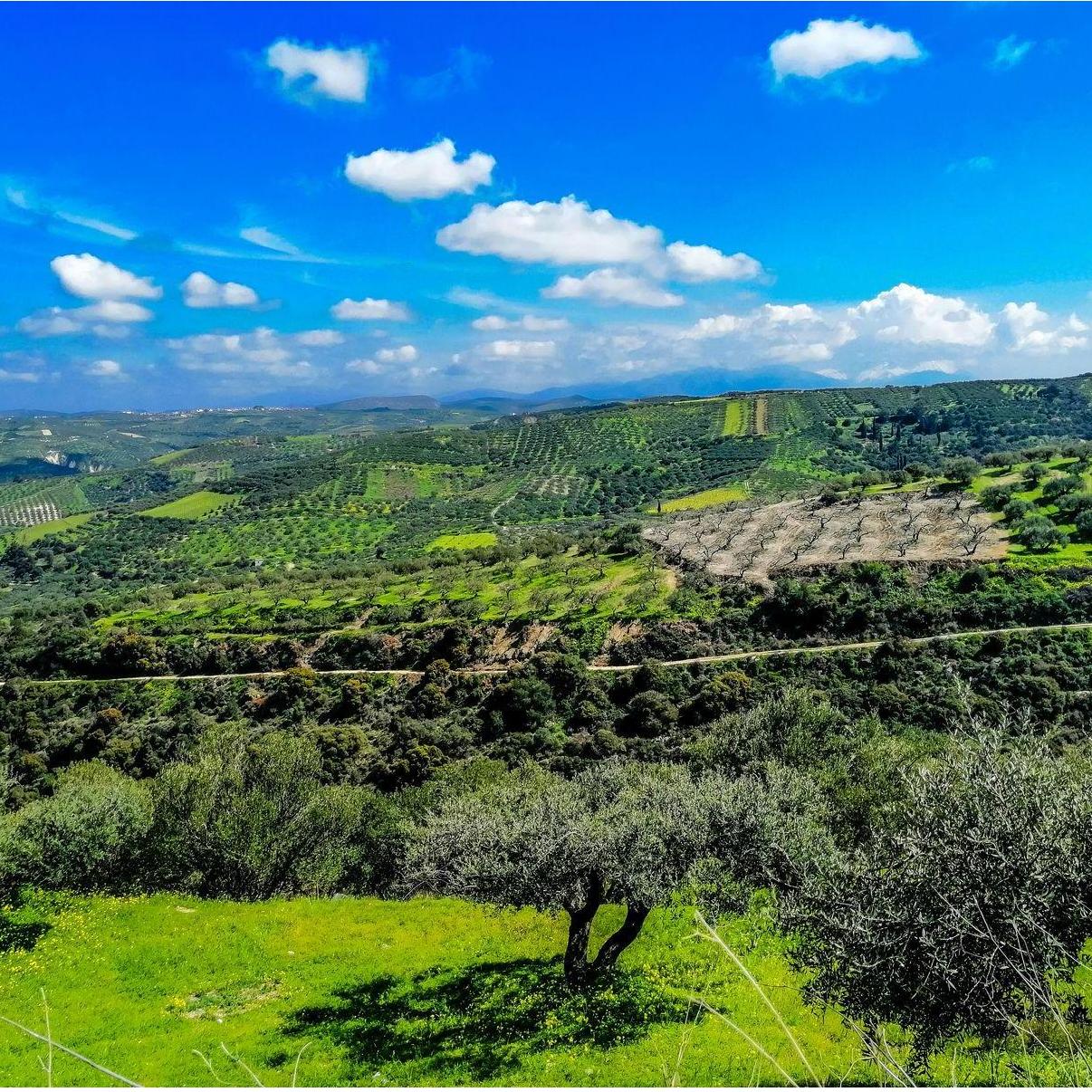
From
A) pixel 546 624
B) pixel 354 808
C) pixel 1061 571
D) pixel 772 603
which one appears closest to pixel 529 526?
pixel 546 624

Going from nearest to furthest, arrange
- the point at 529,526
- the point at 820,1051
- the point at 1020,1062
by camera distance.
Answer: the point at 1020,1062 < the point at 820,1051 < the point at 529,526

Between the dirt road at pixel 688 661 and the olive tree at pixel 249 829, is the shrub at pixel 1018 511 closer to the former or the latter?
the dirt road at pixel 688 661

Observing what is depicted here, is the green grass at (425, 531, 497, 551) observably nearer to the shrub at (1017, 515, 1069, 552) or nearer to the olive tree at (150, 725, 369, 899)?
the shrub at (1017, 515, 1069, 552)

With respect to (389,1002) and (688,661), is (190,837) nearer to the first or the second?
(389,1002)

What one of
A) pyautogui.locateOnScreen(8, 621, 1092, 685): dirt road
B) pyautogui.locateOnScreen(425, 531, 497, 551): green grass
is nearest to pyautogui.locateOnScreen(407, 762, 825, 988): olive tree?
pyautogui.locateOnScreen(8, 621, 1092, 685): dirt road

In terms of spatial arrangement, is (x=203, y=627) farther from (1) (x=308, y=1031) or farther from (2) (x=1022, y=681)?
(2) (x=1022, y=681)

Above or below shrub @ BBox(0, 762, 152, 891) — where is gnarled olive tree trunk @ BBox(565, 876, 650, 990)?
above

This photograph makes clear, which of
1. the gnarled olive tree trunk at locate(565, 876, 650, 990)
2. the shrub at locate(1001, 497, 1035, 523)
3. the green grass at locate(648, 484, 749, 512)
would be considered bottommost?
the gnarled olive tree trunk at locate(565, 876, 650, 990)
